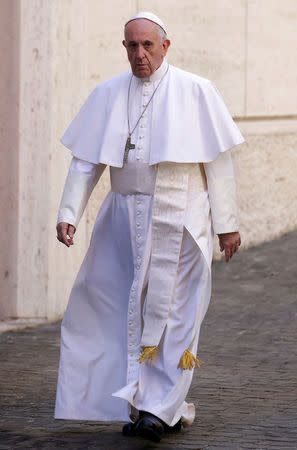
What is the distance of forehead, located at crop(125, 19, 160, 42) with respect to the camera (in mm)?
5699

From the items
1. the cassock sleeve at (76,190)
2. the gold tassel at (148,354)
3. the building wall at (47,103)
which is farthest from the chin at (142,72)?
the building wall at (47,103)

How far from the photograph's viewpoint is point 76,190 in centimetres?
593

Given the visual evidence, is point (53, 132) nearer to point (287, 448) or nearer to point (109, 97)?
point (109, 97)

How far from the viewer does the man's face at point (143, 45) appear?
18.7ft

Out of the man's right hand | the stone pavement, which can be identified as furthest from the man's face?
the stone pavement

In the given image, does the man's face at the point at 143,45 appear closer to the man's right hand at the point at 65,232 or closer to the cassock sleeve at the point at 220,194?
the cassock sleeve at the point at 220,194

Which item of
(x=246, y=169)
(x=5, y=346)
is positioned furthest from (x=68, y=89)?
(x=246, y=169)

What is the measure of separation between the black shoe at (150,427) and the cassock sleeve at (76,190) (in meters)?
0.95

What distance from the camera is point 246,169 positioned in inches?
446

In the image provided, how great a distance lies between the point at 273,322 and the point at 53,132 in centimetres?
203

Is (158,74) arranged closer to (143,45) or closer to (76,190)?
(143,45)

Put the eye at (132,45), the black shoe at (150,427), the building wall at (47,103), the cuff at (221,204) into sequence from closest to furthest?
the black shoe at (150,427)
the eye at (132,45)
the cuff at (221,204)
the building wall at (47,103)

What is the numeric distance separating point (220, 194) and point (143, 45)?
76cm

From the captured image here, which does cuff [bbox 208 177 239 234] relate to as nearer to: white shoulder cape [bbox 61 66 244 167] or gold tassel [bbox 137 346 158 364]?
white shoulder cape [bbox 61 66 244 167]
